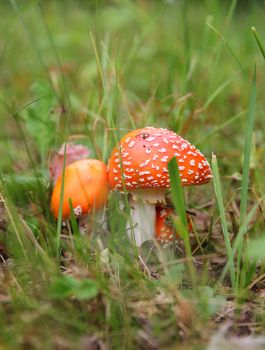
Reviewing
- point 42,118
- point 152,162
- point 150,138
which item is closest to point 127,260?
point 152,162

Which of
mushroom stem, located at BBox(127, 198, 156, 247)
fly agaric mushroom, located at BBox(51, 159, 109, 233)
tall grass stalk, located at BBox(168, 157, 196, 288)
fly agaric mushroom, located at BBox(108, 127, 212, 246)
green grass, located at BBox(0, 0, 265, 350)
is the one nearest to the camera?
green grass, located at BBox(0, 0, 265, 350)

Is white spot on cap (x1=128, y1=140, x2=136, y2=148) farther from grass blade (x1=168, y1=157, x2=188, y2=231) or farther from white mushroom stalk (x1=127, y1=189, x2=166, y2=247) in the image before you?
grass blade (x1=168, y1=157, x2=188, y2=231)

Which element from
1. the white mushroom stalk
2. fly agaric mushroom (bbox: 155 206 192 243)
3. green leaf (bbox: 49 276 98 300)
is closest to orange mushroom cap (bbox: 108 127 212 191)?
the white mushroom stalk

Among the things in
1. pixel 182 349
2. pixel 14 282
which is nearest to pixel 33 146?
pixel 14 282

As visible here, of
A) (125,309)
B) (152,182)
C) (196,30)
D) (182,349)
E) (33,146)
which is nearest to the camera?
(182,349)

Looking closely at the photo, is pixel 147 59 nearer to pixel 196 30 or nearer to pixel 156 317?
pixel 196 30

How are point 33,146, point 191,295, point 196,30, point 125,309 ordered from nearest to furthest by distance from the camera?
point 125,309 < point 191,295 < point 33,146 < point 196,30

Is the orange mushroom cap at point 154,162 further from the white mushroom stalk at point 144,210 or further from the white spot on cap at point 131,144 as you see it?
the white mushroom stalk at point 144,210

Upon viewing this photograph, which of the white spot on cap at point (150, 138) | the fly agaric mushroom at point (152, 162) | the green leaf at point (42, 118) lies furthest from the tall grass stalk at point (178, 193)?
the green leaf at point (42, 118)
